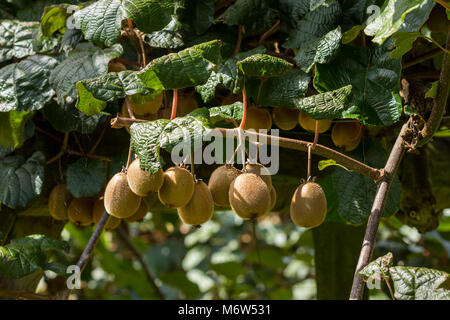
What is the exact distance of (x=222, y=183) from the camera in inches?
27.8

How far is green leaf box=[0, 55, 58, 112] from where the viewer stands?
87cm

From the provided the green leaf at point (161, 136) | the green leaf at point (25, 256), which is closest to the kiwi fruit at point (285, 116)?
the green leaf at point (161, 136)

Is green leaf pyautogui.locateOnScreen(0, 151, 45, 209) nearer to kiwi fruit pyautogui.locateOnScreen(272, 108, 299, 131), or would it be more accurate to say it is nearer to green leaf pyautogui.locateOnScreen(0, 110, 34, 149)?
green leaf pyautogui.locateOnScreen(0, 110, 34, 149)

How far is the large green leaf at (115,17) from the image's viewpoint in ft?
2.42

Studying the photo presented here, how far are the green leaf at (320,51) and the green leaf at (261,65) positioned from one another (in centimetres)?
8

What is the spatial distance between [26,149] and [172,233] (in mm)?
1911

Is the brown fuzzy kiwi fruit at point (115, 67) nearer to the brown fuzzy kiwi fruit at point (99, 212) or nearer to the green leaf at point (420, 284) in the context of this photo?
the brown fuzzy kiwi fruit at point (99, 212)

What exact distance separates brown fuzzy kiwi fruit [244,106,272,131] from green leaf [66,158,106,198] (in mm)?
285

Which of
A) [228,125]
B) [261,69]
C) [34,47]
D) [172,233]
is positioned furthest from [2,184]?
[172,233]

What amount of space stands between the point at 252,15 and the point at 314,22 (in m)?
0.09

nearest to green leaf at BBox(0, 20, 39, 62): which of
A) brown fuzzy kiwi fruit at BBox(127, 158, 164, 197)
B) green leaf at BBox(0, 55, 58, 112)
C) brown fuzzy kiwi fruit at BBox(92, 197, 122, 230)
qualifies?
green leaf at BBox(0, 55, 58, 112)

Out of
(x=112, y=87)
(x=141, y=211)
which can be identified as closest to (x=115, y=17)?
(x=112, y=87)
